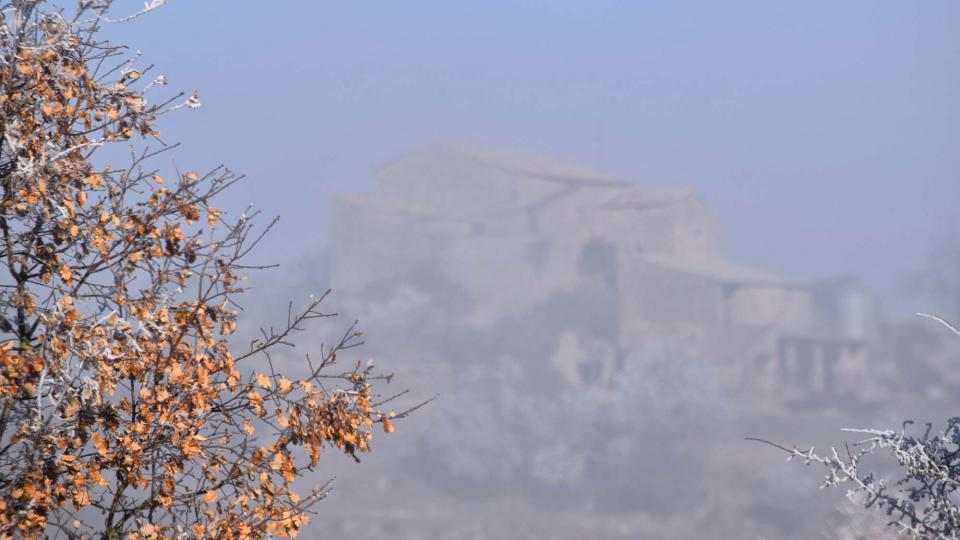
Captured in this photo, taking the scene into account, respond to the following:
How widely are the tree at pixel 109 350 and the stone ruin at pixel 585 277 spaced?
35090 mm

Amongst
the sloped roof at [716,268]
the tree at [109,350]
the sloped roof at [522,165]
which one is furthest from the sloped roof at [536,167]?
the tree at [109,350]

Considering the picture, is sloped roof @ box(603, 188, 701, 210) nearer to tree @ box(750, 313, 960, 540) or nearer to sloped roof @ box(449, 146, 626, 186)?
sloped roof @ box(449, 146, 626, 186)

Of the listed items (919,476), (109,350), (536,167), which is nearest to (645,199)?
(536,167)

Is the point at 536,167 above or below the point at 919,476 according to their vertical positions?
above

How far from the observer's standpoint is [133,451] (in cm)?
381

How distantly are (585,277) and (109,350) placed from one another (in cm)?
3883

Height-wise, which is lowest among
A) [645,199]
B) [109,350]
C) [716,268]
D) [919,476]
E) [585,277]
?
[716,268]

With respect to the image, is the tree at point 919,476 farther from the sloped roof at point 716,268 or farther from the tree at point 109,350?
the sloped roof at point 716,268

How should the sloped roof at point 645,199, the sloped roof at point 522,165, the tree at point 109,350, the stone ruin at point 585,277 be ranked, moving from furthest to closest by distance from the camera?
the sloped roof at point 522,165 < the sloped roof at point 645,199 < the stone ruin at point 585,277 < the tree at point 109,350

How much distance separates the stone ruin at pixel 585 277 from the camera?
1560 inches

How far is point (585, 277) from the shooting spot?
42125 mm

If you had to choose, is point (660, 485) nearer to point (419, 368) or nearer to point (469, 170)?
point (419, 368)

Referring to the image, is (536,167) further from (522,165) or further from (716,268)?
(716,268)

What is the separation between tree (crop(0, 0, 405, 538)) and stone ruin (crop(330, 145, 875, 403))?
115 ft
